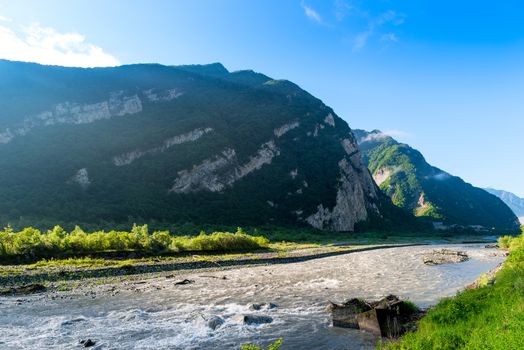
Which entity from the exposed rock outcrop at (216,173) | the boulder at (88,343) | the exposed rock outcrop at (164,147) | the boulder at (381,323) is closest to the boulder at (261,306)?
the boulder at (381,323)

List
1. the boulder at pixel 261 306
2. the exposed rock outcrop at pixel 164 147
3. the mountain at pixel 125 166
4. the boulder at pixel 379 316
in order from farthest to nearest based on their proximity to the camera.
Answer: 1. the exposed rock outcrop at pixel 164 147
2. the mountain at pixel 125 166
3. the boulder at pixel 261 306
4. the boulder at pixel 379 316

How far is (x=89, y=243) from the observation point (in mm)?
54031

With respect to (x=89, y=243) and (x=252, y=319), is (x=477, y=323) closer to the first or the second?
(x=252, y=319)

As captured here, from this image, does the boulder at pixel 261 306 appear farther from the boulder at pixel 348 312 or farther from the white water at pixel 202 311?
the boulder at pixel 348 312

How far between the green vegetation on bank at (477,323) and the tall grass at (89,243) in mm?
50042

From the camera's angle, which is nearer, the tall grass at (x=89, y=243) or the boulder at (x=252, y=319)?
the boulder at (x=252, y=319)

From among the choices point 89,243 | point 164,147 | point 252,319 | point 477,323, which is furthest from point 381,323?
point 164,147

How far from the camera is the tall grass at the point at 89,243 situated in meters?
49.2

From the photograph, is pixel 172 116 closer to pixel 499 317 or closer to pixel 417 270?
pixel 417 270

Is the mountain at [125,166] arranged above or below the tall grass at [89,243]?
above

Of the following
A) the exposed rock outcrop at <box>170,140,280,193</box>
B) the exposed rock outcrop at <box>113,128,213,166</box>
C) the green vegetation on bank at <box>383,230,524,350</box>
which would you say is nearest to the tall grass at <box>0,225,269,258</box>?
the green vegetation on bank at <box>383,230,524,350</box>

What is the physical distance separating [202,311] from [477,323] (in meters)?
15.5

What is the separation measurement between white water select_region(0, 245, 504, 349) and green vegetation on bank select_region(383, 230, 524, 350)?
3.00m

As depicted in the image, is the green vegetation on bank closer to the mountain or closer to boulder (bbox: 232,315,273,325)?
boulder (bbox: 232,315,273,325)
